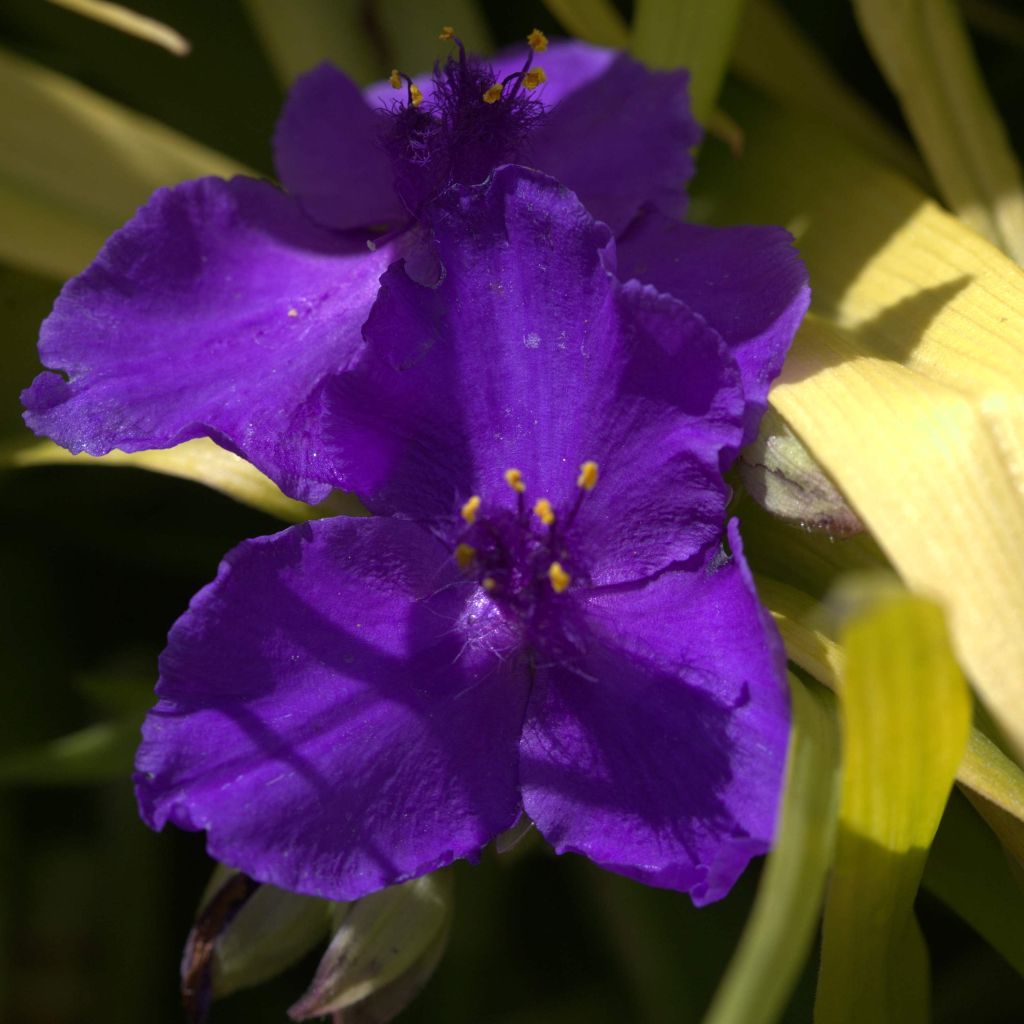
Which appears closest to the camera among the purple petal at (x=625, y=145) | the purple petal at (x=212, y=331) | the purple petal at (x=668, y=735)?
the purple petal at (x=668, y=735)

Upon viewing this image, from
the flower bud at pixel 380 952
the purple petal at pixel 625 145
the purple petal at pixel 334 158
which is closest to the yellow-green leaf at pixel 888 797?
the flower bud at pixel 380 952

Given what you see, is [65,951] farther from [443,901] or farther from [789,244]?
[789,244]

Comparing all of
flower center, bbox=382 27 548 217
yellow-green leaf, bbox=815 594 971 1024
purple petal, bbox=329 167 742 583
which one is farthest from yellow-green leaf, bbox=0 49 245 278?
yellow-green leaf, bbox=815 594 971 1024

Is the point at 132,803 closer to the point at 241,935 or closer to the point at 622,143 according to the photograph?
the point at 241,935

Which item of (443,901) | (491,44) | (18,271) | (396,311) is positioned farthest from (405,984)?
(491,44)

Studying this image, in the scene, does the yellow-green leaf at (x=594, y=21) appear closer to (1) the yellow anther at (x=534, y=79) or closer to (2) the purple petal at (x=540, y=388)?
(1) the yellow anther at (x=534, y=79)

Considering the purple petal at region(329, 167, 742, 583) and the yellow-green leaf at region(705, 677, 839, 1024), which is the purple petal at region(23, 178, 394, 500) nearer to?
the purple petal at region(329, 167, 742, 583)

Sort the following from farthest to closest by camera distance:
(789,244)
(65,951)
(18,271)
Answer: (65,951) → (18,271) → (789,244)
